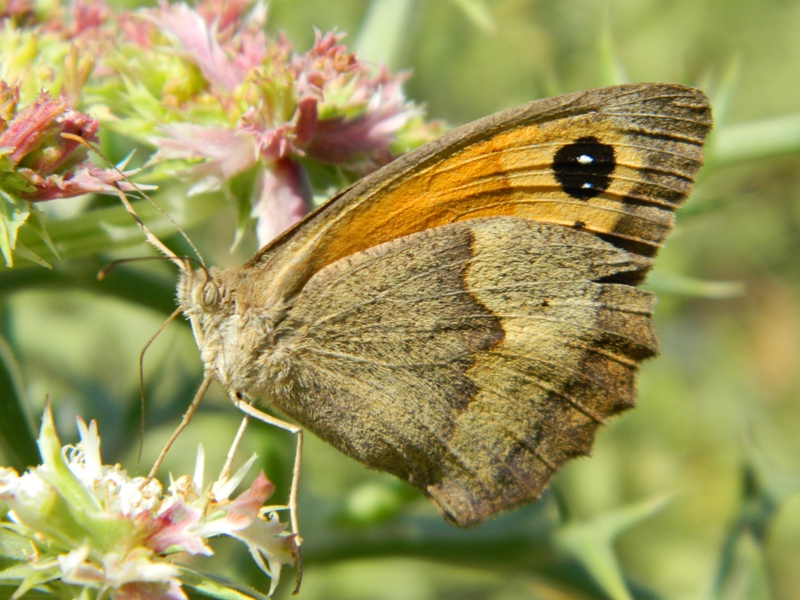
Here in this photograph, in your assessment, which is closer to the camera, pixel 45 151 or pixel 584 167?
pixel 45 151

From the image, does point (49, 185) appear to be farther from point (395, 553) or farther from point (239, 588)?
point (395, 553)

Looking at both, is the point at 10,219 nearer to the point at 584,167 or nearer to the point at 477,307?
the point at 477,307

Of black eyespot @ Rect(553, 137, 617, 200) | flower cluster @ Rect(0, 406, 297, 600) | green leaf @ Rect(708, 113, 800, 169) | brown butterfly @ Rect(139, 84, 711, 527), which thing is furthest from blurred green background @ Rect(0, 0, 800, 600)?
black eyespot @ Rect(553, 137, 617, 200)

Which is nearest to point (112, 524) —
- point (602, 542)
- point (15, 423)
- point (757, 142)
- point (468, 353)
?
point (15, 423)

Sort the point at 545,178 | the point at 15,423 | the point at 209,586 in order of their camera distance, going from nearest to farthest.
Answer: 1. the point at 209,586
2. the point at 15,423
3. the point at 545,178

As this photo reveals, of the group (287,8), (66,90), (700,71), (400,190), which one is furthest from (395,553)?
(700,71)

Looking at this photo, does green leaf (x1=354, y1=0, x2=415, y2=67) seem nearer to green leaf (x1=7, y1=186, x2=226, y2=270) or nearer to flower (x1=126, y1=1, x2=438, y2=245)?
flower (x1=126, y1=1, x2=438, y2=245)
